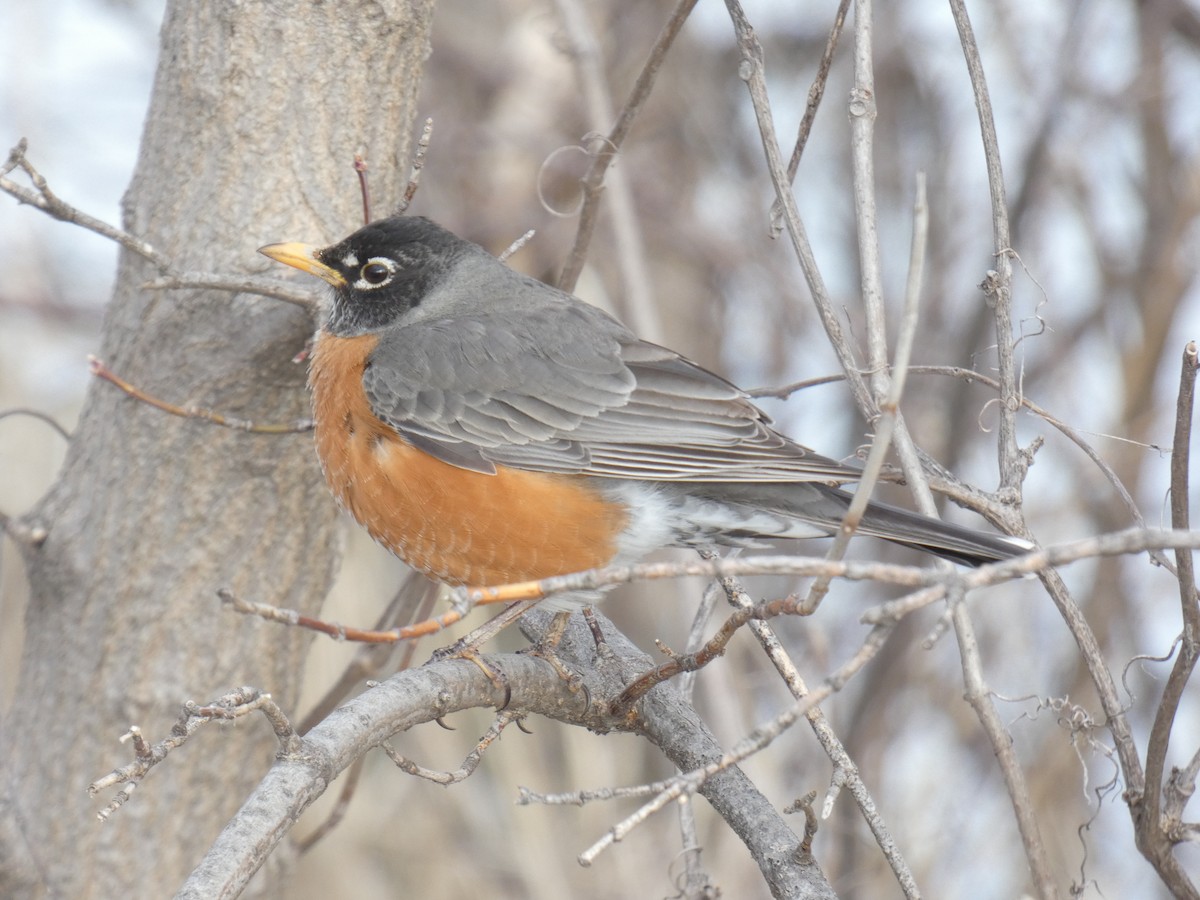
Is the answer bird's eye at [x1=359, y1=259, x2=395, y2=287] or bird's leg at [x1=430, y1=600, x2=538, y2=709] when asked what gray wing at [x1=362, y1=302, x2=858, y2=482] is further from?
bird's leg at [x1=430, y1=600, x2=538, y2=709]

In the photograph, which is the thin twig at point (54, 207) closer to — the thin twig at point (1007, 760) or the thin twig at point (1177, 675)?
the thin twig at point (1007, 760)

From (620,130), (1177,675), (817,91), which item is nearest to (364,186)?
(620,130)

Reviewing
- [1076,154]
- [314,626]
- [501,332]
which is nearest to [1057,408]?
[1076,154]

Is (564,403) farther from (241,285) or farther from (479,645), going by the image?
(241,285)

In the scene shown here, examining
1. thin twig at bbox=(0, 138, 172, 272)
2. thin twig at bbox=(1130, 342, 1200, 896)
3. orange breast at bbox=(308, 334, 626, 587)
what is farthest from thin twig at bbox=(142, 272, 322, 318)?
thin twig at bbox=(1130, 342, 1200, 896)

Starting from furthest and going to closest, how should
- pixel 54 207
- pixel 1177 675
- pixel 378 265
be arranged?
pixel 378 265
pixel 54 207
pixel 1177 675

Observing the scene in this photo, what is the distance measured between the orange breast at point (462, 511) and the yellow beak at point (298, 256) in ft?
1.03

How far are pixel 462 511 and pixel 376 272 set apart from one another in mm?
772

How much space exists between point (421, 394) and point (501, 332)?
0.97 feet

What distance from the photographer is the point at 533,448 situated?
9.69 ft

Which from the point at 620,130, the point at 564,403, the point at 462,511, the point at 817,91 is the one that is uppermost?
A: the point at 620,130

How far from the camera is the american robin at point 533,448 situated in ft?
9.25

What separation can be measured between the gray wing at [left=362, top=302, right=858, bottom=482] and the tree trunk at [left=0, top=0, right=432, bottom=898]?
1.11ft

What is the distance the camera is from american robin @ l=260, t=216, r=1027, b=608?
2820 millimetres
